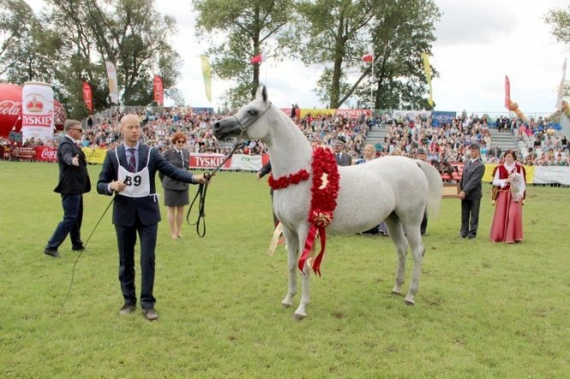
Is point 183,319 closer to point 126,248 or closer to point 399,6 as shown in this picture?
point 126,248

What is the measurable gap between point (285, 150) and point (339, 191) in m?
0.83

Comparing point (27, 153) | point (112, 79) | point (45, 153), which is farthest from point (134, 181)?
point (112, 79)

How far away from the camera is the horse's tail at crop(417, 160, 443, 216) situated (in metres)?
6.82

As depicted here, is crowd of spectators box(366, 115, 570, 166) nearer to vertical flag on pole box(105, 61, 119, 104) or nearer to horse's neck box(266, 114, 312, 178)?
horse's neck box(266, 114, 312, 178)

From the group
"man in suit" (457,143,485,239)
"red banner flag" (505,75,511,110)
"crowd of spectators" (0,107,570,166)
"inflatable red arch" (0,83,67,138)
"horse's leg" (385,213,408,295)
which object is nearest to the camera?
"horse's leg" (385,213,408,295)

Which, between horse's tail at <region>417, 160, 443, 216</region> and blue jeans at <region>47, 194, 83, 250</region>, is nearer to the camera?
horse's tail at <region>417, 160, 443, 216</region>

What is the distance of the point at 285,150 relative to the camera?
5512mm

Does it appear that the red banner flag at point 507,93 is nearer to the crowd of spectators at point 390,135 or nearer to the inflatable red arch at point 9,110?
the crowd of spectators at point 390,135

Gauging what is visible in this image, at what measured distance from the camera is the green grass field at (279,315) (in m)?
4.29

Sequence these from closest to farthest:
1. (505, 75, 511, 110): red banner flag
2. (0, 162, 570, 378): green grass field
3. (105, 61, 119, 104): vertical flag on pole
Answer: (0, 162, 570, 378): green grass field
(505, 75, 511, 110): red banner flag
(105, 61, 119, 104): vertical flag on pole

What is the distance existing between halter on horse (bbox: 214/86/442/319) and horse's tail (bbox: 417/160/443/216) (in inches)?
13.1

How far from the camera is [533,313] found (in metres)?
5.74

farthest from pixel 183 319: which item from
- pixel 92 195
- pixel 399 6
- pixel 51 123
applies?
pixel 399 6

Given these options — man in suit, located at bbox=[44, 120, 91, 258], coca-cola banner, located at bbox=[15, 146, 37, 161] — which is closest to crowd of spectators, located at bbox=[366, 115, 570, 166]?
man in suit, located at bbox=[44, 120, 91, 258]
